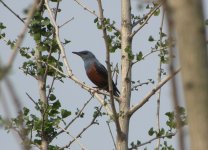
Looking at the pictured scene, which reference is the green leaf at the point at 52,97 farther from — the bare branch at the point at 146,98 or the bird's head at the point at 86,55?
the bird's head at the point at 86,55

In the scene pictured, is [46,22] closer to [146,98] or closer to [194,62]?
[146,98]

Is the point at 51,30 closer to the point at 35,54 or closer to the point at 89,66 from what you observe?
the point at 35,54

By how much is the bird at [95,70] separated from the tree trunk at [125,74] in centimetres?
325

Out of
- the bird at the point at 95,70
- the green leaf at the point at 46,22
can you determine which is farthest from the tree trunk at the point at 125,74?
the bird at the point at 95,70

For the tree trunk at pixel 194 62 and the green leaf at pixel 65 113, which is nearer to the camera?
the tree trunk at pixel 194 62

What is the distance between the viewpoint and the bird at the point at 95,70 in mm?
9945

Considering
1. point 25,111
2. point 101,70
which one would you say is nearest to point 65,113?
point 25,111

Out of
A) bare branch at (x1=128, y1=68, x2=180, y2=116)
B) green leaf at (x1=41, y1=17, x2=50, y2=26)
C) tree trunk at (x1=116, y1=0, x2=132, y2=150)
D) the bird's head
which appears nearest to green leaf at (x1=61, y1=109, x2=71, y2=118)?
green leaf at (x1=41, y1=17, x2=50, y2=26)

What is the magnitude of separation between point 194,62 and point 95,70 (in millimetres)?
9303

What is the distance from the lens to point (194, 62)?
43.7 inches

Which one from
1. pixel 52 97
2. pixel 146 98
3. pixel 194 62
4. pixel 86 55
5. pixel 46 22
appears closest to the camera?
pixel 194 62

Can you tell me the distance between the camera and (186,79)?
3.67 feet

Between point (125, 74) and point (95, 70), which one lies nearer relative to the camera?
point (125, 74)

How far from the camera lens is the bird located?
9.95 m
